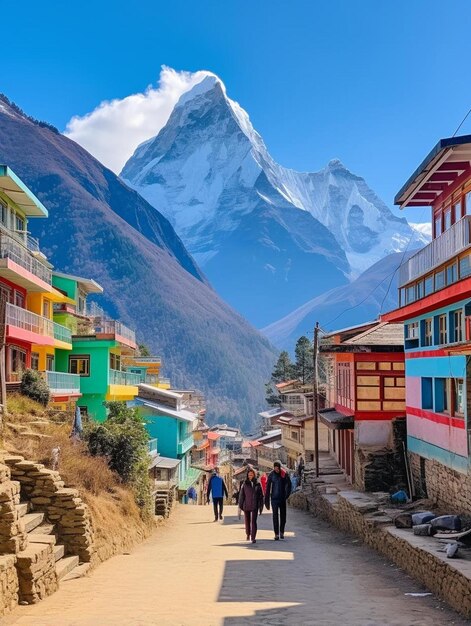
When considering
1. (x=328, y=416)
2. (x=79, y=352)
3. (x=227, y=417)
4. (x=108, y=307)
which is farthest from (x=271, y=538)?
(x=108, y=307)

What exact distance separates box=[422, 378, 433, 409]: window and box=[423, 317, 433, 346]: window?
3.77 feet

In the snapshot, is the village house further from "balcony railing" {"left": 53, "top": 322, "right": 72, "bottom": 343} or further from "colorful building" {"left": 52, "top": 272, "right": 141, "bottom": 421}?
"balcony railing" {"left": 53, "top": 322, "right": 72, "bottom": 343}

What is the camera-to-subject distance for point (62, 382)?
31.1 m

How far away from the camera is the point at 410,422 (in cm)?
2361

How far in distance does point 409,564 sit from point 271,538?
5998 mm

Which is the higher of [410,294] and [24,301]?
[24,301]

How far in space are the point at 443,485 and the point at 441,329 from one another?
4440 mm

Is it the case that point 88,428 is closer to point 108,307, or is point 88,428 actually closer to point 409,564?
→ point 409,564

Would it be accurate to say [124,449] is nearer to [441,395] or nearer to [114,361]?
[441,395]

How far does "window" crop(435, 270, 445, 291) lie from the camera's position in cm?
1895

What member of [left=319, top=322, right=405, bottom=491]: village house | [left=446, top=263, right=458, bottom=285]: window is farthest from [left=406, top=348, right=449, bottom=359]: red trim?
[left=319, top=322, right=405, bottom=491]: village house

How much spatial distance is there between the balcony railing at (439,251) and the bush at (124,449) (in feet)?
32.1

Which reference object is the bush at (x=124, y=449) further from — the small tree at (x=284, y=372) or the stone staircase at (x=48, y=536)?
the small tree at (x=284, y=372)

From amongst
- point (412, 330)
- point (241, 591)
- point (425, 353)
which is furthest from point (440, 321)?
point (241, 591)
